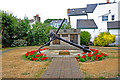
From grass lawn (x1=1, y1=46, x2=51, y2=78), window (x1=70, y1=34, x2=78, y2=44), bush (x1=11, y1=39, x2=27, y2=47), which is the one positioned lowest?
grass lawn (x1=1, y1=46, x2=51, y2=78)

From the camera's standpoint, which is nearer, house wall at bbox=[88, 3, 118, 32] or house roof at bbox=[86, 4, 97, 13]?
house wall at bbox=[88, 3, 118, 32]

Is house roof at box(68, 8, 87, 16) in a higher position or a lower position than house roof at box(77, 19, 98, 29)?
higher

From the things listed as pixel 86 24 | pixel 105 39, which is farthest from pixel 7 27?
pixel 105 39

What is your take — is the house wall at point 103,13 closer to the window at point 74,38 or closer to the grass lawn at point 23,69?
the window at point 74,38

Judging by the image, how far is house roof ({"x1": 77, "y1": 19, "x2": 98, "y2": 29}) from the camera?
2397 centimetres

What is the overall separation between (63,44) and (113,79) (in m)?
9.51

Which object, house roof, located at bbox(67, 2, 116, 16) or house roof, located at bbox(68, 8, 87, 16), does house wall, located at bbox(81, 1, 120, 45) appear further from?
house roof, located at bbox(68, 8, 87, 16)

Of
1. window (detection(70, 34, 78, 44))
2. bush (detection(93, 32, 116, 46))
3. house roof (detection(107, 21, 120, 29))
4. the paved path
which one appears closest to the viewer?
the paved path

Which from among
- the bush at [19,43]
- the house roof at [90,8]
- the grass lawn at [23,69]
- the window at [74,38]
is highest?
the house roof at [90,8]

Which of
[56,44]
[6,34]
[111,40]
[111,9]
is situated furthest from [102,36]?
[6,34]

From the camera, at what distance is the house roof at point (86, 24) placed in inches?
944

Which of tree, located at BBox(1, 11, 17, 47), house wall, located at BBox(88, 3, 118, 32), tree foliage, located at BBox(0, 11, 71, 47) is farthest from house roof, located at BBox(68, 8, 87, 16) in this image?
tree, located at BBox(1, 11, 17, 47)

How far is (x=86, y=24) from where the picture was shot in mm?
24750

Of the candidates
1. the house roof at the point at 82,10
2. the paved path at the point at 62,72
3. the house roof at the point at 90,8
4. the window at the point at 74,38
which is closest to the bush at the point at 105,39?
the window at the point at 74,38
